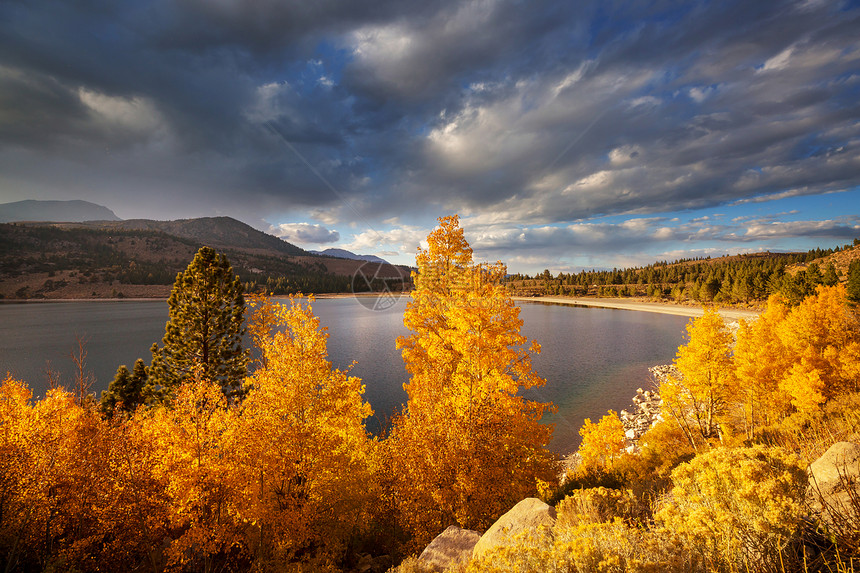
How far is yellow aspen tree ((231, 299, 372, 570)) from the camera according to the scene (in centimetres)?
1291

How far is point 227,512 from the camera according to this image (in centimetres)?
1363

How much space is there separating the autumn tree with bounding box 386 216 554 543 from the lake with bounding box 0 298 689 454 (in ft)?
53.2

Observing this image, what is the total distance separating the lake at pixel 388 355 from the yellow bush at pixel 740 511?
2522cm

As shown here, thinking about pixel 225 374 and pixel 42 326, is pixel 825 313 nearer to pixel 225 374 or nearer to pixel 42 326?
pixel 225 374

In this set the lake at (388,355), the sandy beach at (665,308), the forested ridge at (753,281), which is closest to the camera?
the lake at (388,355)

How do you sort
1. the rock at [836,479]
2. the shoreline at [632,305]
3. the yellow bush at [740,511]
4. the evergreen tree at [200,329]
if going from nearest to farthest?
the yellow bush at [740,511]
the rock at [836,479]
the evergreen tree at [200,329]
the shoreline at [632,305]

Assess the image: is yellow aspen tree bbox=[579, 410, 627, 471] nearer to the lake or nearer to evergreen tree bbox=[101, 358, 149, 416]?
the lake

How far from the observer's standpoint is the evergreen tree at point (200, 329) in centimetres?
2736

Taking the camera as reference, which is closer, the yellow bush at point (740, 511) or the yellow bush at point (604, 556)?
the yellow bush at point (604, 556)

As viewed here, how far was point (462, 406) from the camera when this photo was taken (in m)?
14.7

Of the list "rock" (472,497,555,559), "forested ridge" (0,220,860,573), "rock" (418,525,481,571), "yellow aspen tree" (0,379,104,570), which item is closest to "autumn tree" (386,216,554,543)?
"forested ridge" (0,220,860,573)

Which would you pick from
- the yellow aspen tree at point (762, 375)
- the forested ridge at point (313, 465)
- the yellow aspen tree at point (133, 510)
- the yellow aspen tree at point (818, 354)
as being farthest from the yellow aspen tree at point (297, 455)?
the yellow aspen tree at point (818, 354)

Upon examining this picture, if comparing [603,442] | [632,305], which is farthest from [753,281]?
[603,442]

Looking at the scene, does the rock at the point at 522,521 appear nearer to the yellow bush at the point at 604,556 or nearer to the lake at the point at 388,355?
the yellow bush at the point at 604,556
